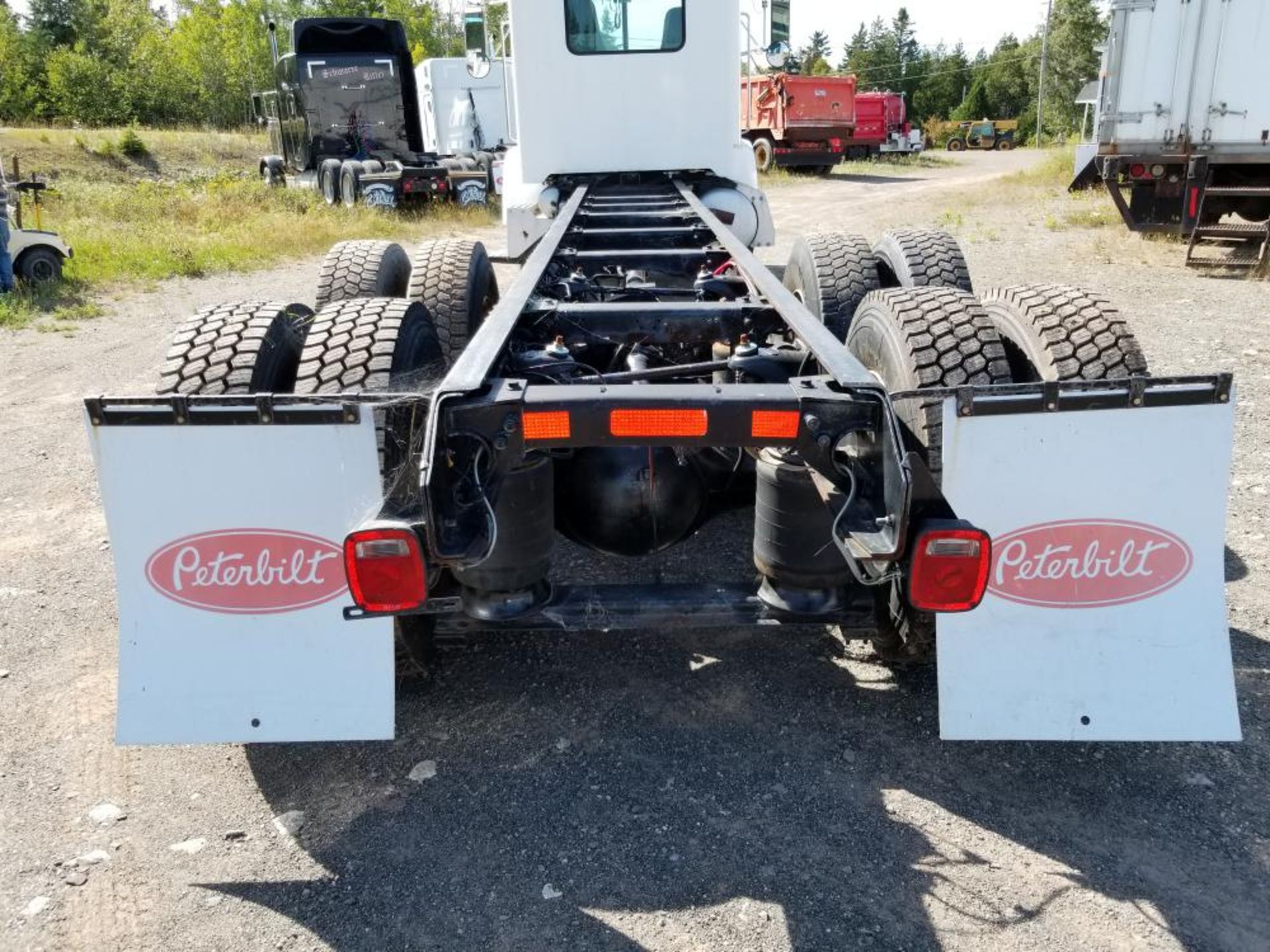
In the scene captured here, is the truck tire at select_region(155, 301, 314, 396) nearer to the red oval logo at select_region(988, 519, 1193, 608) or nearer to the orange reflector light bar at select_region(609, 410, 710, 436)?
the orange reflector light bar at select_region(609, 410, 710, 436)

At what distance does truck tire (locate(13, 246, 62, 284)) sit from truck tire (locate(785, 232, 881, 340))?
10.1 metres

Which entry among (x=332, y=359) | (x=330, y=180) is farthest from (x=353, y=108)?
(x=332, y=359)

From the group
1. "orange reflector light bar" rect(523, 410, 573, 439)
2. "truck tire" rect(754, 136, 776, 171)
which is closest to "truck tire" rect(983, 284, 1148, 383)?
"orange reflector light bar" rect(523, 410, 573, 439)

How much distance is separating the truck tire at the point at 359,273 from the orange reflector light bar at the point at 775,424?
9.83 feet

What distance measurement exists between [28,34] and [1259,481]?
211ft

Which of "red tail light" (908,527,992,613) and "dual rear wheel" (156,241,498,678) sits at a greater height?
"dual rear wheel" (156,241,498,678)

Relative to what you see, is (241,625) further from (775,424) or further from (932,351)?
(932,351)

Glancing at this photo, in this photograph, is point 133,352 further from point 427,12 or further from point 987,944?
point 427,12

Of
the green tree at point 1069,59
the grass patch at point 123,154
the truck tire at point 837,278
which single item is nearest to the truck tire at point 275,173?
the grass patch at point 123,154

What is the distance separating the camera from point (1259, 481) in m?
4.84

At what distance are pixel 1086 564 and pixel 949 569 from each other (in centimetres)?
76

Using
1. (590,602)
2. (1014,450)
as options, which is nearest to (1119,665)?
(1014,450)

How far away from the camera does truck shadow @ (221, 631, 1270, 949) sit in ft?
7.45

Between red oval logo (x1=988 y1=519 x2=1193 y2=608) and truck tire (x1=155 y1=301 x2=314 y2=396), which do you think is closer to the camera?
red oval logo (x1=988 y1=519 x2=1193 y2=608)
